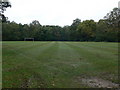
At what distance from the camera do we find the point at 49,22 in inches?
4872

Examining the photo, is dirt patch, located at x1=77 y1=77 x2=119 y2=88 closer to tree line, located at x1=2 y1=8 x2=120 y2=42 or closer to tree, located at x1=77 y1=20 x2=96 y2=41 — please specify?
tree line, located at x1=2 y1=8 x2=120 y2=42

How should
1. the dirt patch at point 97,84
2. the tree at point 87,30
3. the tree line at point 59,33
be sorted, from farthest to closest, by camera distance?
1. the tree at point 87,30
2. the tree line at point 59,33
3. the dirt patch at point 97,84

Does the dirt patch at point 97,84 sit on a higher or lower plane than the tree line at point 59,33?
lower

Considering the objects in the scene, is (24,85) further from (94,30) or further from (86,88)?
(94,30)

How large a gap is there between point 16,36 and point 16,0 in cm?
6248

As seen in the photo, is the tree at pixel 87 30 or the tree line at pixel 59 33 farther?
the tree at pixel 87 30

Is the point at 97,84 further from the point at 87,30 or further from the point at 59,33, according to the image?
the point at 59,33

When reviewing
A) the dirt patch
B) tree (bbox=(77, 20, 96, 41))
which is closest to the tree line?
tree (bbox=(77, 20, 96, 41))

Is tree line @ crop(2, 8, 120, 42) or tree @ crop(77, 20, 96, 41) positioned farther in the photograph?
tree @ crop(77, 20, 96, 41)

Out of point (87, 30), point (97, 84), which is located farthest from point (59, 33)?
point (97, 84)

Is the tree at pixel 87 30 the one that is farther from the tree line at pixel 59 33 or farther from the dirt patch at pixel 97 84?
the dirt patch at pixel 97 84

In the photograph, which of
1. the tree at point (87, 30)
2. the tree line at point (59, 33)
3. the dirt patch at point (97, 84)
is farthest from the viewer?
the tree at point (87, 30)

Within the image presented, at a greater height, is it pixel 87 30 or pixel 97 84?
pixel 87 30

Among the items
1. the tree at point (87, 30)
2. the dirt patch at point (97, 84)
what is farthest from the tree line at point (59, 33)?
the dirt patch at point (97, 84)
